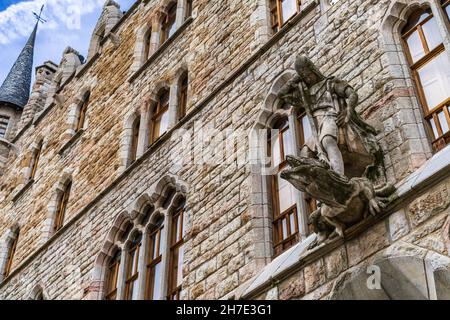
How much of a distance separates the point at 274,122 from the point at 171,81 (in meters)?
3.65

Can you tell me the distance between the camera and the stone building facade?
624 centimetres

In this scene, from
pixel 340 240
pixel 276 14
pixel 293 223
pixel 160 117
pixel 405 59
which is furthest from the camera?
pixel 160 117

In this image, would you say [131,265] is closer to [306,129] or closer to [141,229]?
[141,229]

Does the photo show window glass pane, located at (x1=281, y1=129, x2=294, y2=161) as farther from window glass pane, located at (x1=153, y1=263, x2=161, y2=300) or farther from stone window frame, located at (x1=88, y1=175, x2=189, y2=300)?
window glass pane, located at (x1=153, y1=263, x2=161, y2=300)

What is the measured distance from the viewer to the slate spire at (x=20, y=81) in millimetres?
24531

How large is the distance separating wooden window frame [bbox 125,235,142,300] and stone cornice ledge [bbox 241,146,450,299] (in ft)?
10.0

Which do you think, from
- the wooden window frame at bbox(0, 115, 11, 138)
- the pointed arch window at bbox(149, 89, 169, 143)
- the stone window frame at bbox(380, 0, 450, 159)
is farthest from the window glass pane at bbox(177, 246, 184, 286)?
the wooden window frame at bbox(0, 115, 11, 138)

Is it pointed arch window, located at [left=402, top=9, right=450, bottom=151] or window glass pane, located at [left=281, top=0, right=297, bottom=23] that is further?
window glass pane, located at [left=281, top=0, right=297, bottom=23]

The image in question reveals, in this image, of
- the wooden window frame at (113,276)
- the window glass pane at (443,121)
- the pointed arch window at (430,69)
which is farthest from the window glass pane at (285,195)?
the wooden window frame at (113,276)

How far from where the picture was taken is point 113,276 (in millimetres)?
10688

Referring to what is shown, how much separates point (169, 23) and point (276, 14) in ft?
13.2

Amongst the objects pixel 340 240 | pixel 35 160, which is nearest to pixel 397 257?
pixel 340 240
